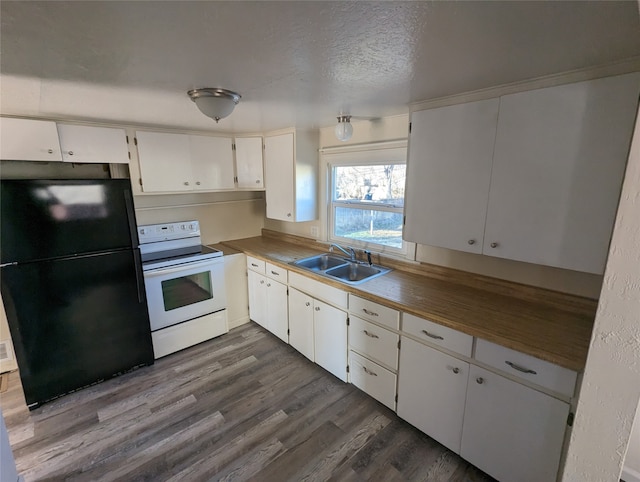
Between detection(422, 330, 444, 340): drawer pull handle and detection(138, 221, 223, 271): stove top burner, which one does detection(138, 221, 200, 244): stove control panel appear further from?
detection(422, 330, 444, 340): drawer pull handle

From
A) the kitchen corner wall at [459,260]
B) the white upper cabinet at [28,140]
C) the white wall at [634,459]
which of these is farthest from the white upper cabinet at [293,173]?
the white wall at [634,459]

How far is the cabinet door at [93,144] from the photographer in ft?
7.33

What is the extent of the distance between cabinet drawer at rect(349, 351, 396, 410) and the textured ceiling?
5.80 ft

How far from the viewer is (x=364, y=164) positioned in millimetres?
2584

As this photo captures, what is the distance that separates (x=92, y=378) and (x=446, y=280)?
2839 millimetres

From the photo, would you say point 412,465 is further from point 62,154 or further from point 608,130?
point 62,154

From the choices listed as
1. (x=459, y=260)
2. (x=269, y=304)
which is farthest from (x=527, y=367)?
(x=269, y=304)

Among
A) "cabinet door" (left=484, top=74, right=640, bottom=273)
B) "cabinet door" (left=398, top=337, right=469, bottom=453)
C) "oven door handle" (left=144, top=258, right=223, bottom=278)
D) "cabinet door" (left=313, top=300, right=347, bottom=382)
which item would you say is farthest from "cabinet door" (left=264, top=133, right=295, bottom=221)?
"cabinet door" (left=484, top=74, right=640, bottom=273)

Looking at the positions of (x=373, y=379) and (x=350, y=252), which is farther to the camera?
(x=350, y=252)

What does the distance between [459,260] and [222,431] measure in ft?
6.51

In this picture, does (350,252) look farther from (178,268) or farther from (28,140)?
(28,140)

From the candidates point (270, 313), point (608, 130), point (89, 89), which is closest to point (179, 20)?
point (89, 89)

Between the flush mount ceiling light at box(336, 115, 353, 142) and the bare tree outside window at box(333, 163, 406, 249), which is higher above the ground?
the flush mount ceiling light at box(336, 115, 353, 142)

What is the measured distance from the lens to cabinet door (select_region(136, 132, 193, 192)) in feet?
8.57
